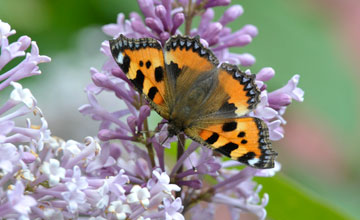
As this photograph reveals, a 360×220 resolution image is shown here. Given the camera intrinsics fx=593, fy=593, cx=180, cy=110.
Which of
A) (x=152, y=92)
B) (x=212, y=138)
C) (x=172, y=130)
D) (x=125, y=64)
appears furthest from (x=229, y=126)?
(x=125, y=64)

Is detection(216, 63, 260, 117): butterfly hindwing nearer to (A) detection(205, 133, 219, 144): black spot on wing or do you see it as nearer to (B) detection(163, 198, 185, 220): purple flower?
(A) detection(205, 133, 219, 144): black spot on wing

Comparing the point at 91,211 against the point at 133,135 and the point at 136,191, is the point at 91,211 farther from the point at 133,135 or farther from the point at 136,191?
the point at 133,135

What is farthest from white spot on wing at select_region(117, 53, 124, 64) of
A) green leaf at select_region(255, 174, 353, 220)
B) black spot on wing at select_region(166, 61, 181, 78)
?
green leaf at select_region(255, 174, 353, 220)

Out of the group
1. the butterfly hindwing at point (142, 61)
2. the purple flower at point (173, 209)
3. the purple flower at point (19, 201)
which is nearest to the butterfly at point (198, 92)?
the butterfly hindwing at point (142, 61)

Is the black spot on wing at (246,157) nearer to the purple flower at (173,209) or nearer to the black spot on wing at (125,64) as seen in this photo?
the purple flower at (173,209)

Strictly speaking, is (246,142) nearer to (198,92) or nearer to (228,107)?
(228,107)

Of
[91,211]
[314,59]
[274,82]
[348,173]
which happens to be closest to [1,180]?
[91,211]
